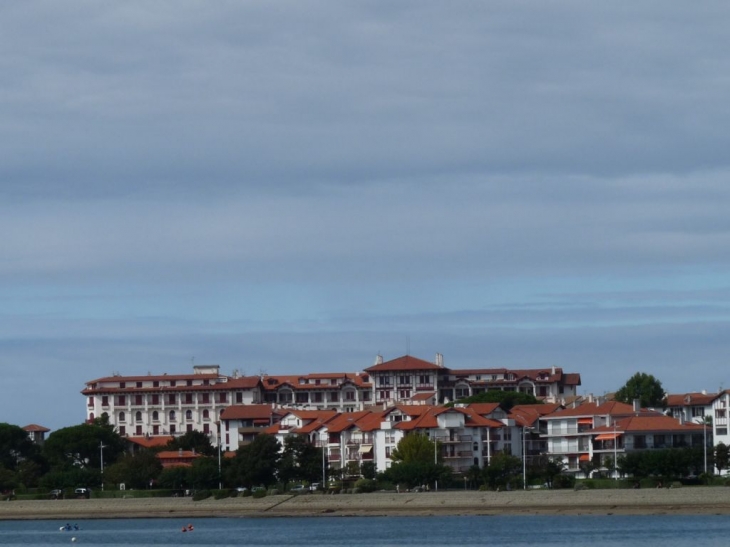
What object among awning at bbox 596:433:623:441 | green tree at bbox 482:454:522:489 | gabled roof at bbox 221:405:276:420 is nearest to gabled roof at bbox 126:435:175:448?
gabled roof at bbox 221:405:276:420

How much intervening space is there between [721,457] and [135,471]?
176 feet

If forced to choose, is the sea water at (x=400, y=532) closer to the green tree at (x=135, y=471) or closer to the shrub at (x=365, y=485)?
the shrub at (x=365, y=485)

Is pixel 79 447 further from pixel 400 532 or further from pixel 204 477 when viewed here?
pixel 400 532

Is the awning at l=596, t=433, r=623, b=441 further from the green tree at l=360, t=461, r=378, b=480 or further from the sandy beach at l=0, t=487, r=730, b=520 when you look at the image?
the sandy beach at l=0, t=487, r=730, b=520

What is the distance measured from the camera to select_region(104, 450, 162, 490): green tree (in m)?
140

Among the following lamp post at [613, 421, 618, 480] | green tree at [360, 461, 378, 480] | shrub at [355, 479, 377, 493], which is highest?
lamp post at [613, 421, 618, 480]

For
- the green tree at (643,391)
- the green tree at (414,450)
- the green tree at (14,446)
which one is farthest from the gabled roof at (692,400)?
the green tree at (14,446)

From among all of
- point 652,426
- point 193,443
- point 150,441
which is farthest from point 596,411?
point 150,441

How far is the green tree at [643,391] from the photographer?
175837 millimetres

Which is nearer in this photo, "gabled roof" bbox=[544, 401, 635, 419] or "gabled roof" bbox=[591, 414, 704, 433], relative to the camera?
"gabled roof" bbox=[591, 414, 704, 433]

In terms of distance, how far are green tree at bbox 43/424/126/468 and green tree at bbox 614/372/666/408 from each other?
58411mm

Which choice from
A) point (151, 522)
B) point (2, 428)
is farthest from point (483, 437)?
point (2, 428)

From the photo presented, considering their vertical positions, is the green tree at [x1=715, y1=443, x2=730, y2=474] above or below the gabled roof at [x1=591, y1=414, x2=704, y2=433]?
below

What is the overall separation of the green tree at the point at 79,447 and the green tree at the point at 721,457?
70.5 meters
